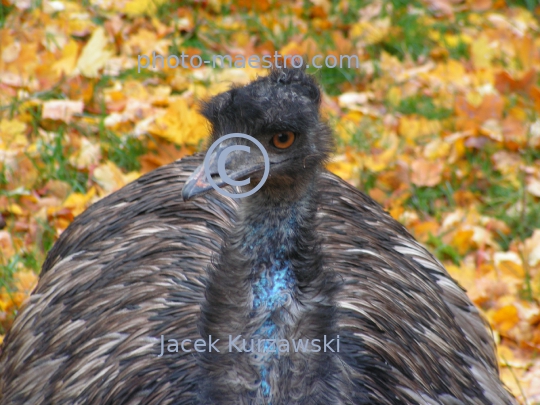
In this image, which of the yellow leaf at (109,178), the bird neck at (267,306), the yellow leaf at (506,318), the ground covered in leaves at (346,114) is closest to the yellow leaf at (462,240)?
the ground covered in leaves at (346,114)

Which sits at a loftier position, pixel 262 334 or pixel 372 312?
pixel 262 334

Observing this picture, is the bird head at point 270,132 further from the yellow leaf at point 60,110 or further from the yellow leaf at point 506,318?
the yellow leaf at point 60,110

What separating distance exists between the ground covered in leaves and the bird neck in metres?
1.86

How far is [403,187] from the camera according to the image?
5484mm

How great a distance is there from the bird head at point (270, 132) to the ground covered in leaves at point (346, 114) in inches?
78.3

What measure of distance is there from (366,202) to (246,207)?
4.26ft

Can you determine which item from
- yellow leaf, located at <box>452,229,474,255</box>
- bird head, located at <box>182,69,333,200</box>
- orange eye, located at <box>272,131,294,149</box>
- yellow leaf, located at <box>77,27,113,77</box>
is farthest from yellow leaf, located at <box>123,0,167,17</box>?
orange eye, located at <box>272,131,294,149</box>

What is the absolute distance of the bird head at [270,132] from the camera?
2508 mm

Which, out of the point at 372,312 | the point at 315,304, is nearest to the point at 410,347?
the point at 372,312

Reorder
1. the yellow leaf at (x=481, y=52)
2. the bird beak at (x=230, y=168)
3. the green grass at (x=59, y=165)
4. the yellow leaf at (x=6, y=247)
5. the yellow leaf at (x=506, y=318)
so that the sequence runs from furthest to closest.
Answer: the yellow leaf at (x=481, y=52), the green grass at (x=59, y=165), the yellow leaf at (x=6, y=247), the yellow leaf at (x=506, y=318), the bird beak at (x=230, y=168)

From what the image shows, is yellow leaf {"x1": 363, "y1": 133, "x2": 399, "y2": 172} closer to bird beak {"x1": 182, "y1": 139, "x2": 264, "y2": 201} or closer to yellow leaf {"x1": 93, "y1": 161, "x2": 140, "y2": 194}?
yellow leaf {"x1": 93, "y1": 161, "x2": 140, "y2": 194}

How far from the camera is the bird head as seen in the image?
2508mm

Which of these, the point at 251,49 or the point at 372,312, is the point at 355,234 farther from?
the point at 251,49

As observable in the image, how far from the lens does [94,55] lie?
6016mm
